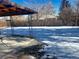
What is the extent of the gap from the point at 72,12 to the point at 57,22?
0.60 m

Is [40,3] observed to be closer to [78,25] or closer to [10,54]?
[78,25]

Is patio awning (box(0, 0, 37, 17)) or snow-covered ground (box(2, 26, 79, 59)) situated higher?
patio awning (box(0, 0, 37, 17))

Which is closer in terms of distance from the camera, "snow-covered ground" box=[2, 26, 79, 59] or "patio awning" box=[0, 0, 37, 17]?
"snow-covered ground" box=[2, 26, 79, 59]

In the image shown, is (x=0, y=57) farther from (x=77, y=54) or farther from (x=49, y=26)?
(x=49, y=26)

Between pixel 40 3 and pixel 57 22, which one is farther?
pixel 57 22

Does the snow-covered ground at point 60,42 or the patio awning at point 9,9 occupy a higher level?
the patio awning at point 9,9

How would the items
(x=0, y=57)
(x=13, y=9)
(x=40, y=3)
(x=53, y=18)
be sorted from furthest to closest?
(x=53, y=18)
(x=40, y=3)
(x=13, y=9)
(x=0, y=57)

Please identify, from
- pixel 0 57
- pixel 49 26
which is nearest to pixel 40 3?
pixel 49 26

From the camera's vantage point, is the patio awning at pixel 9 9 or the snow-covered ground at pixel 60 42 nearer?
the snow-covered ground at pixel 60 42

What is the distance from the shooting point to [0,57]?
283 centimetres

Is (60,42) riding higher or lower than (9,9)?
lower

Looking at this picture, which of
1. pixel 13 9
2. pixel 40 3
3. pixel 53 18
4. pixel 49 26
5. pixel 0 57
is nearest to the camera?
pixel 0 57

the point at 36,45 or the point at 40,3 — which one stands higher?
the point at 40,3

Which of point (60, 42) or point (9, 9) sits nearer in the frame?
point (9, 9)
